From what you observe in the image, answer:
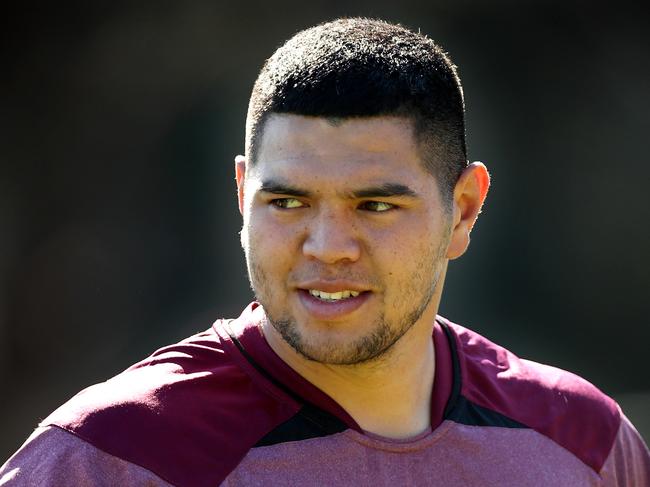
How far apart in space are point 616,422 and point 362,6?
3139 millimetres

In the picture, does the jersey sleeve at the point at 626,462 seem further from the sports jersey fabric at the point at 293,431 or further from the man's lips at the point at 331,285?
the man's lips at the point at 331,285

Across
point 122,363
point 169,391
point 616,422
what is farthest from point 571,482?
point 122,363

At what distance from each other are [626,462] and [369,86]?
1008mm

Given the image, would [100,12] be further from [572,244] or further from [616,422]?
[616,422]

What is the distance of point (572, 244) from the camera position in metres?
5.33

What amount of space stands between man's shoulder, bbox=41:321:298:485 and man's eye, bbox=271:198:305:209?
0.31 m

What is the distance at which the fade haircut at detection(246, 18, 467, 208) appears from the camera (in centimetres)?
201

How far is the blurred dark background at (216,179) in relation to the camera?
4.90 meters

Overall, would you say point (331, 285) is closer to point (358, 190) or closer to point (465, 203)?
point (358, 190)

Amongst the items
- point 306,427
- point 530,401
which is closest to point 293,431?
point 306,427

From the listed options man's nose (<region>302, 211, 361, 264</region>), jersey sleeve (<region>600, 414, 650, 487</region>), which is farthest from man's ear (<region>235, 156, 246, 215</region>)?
jersey sleeve (<region>600, 414, 650, 487</region>)

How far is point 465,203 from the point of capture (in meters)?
2.28

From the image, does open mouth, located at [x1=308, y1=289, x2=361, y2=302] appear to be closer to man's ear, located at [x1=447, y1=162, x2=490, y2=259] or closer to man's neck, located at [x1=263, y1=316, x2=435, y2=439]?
man's neck, located at [x1=263, y1=316, x2=435, y2=439]

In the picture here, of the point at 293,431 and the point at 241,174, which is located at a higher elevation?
the point at 241,174
